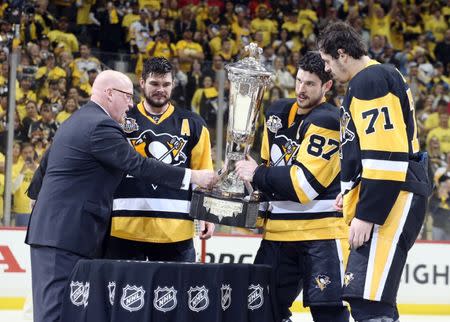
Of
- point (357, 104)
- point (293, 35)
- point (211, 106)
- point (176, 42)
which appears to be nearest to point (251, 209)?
point (357, 104)

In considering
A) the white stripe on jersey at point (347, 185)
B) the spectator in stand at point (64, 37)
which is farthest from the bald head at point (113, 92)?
the spectator in stand at point (64, 37)

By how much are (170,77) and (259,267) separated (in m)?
1.39

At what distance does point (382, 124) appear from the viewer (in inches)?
158

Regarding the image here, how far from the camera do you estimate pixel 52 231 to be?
454cm

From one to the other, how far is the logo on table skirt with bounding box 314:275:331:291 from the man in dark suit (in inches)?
34.6

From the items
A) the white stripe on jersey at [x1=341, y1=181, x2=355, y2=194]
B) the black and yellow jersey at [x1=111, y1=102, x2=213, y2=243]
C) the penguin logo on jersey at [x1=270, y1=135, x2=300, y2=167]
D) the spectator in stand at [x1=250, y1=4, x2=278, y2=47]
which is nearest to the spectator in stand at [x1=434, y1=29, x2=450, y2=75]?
the spectator in stand at [x1=250, y1=4, x2=278, y2=47]

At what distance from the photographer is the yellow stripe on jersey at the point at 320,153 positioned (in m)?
4.74

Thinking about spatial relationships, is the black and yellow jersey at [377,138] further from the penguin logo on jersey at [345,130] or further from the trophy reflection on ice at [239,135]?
the trophy reflection on ice at [239,135]

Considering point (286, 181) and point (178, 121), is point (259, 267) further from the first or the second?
point (178, 121)

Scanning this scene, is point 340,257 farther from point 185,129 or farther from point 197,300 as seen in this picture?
point 185,129

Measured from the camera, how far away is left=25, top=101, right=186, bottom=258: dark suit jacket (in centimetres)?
455

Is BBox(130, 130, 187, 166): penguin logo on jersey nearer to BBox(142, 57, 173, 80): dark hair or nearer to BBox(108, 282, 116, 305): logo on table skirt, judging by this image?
BBox(142, 57, 173, 80): dark hair

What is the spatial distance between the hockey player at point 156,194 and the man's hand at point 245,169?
0.67 metres

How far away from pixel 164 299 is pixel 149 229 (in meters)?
1.08
